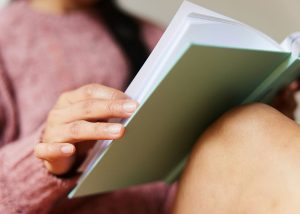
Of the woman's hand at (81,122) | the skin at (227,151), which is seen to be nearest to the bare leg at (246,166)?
the skin at (227,151)

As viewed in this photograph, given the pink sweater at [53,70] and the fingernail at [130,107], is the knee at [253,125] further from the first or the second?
the pink sweater at [53,70]

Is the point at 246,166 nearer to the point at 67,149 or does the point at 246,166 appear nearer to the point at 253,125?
the point at 253,125

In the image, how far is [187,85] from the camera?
40 cm

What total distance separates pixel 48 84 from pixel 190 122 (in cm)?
44

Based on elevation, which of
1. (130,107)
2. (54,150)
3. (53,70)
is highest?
(130,107)

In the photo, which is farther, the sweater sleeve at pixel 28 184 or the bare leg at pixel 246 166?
the sweater sleeve at pixel 28 184

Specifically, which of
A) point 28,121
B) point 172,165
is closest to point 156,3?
point 28,121

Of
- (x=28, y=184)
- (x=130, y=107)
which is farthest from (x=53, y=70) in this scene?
(x=130, y=107)

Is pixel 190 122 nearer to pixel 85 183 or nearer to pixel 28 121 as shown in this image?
pixel 85 183

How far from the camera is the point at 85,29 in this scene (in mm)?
931

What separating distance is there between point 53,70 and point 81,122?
42 cm

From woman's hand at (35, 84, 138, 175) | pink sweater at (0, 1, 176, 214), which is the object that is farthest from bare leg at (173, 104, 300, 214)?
pink sweater at (0, 1, 176, 214)

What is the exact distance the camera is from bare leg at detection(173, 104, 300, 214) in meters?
0.38

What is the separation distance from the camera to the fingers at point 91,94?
0.46 m
